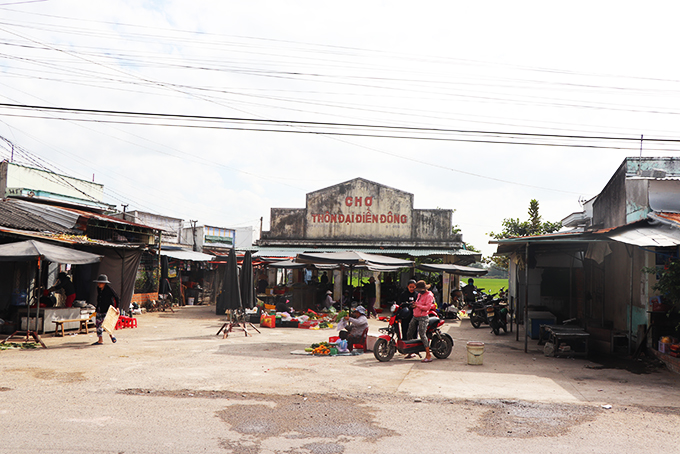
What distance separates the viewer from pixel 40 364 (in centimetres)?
938

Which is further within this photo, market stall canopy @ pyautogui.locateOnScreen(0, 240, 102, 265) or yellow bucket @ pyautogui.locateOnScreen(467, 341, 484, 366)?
market stall canopy @ pyautogui.locateOnScreen(0, 240, 102, 265)

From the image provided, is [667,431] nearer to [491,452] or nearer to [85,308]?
[491,452]

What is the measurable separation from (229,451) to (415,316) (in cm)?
626

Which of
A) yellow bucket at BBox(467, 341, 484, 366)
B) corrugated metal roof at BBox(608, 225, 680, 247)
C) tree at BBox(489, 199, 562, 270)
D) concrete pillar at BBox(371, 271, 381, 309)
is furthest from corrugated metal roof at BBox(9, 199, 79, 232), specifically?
tree at BBox(489, 199, 562, 270)

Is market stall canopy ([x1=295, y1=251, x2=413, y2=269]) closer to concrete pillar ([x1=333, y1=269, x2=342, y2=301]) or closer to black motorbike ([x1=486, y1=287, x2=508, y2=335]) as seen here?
black motorbike ([x1=486, y1=287, x2=508, y2=335])

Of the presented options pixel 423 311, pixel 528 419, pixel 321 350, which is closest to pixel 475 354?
pixel 423 311

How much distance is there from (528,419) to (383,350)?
445 centimetres

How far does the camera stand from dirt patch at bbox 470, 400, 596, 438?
5621mm

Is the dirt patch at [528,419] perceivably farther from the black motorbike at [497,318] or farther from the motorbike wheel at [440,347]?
the black motorbike at [497,318]

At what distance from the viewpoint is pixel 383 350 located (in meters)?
10.4

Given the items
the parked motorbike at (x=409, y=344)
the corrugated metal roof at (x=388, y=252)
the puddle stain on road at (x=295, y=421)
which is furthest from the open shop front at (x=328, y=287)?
the puddle stain on road at (x=295, y=421)

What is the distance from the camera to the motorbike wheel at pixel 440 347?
35.1ft

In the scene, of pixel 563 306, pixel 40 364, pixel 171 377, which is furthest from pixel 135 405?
pixel 563 306

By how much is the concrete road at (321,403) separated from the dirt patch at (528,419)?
2 cm
